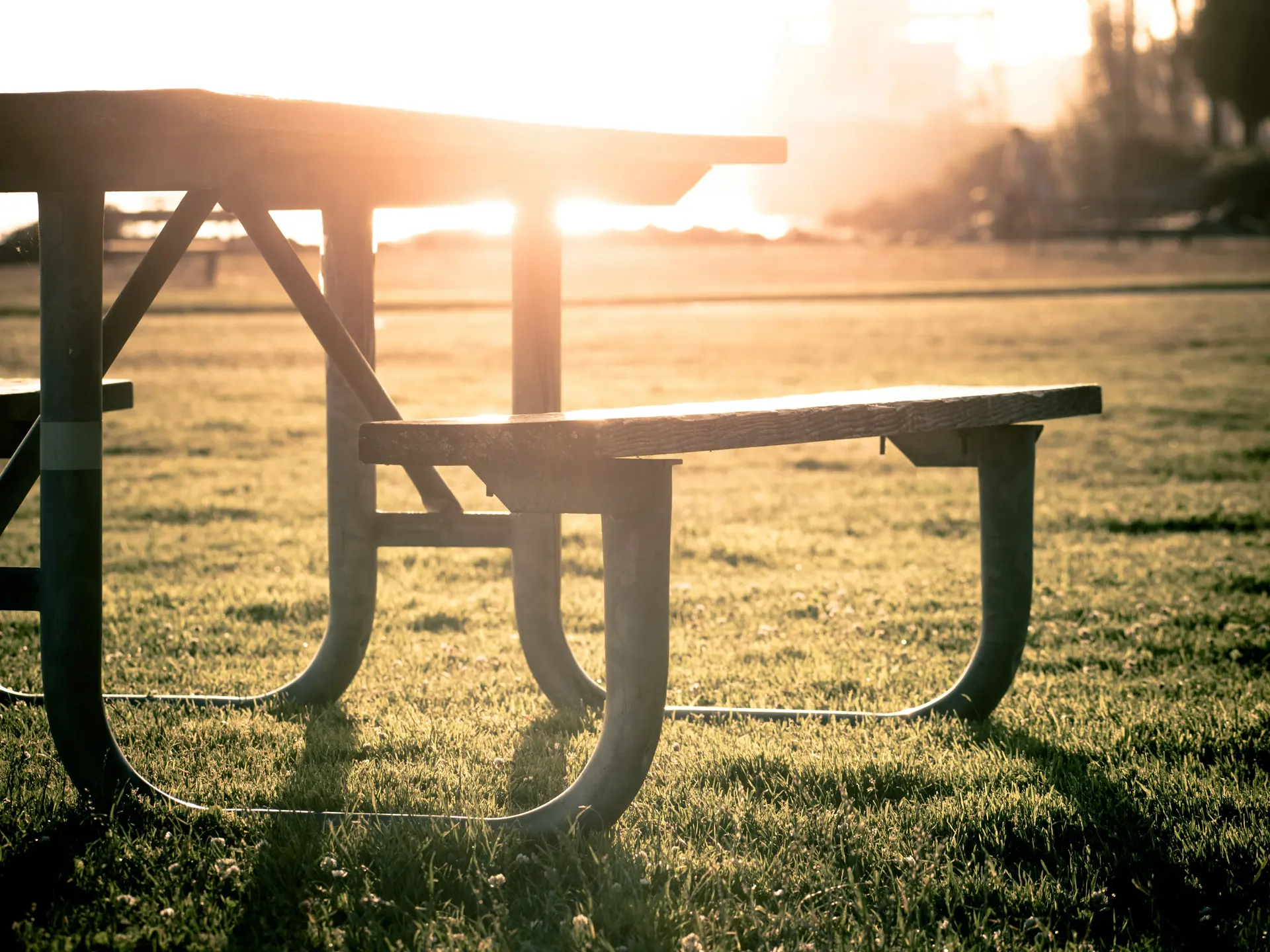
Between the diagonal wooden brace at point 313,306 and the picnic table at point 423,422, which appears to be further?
the diagonal wooden brace at point 313,306

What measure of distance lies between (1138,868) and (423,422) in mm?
1529

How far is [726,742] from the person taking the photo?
3.21 meters

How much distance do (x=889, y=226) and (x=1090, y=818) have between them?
2493 inches

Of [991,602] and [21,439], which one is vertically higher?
[21,439]

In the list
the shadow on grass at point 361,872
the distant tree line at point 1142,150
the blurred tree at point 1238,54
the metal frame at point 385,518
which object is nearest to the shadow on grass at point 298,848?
Result: the shadow on grass at point 361,872

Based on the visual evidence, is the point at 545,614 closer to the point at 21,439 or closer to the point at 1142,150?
the point at 21,439

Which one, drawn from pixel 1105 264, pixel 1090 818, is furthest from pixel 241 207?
pixel 1105 264

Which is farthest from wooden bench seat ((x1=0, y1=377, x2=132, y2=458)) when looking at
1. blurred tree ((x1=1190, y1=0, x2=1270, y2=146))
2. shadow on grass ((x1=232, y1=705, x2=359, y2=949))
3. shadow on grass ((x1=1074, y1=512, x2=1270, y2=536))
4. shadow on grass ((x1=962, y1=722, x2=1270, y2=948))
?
blurred tree ((x1=1190, y1=0, x2=1270, y2=146))

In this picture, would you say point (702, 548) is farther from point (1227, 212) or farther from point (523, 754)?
point (1227, 212)

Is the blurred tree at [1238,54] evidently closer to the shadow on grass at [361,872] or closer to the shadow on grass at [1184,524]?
the shadow on grass at [1184,524]

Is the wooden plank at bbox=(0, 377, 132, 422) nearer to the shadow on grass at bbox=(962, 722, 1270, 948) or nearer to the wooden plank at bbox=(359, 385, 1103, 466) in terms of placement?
the wooden plank at bbox=(359, 385, 1103, 466)

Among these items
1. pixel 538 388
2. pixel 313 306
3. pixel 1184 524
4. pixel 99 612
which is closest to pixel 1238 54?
pixel 1184 524

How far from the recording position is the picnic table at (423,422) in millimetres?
2371

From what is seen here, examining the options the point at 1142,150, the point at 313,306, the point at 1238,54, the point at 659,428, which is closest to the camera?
the point at 659,428
